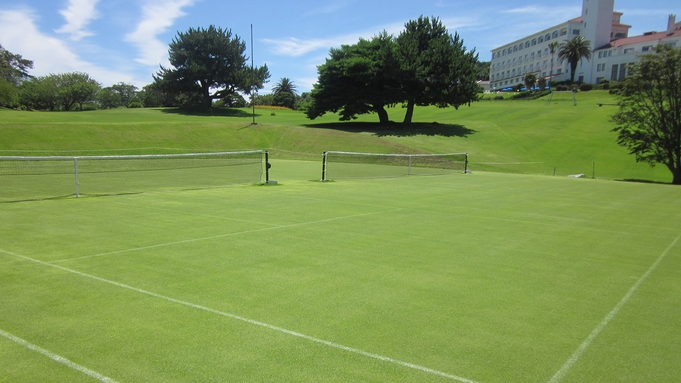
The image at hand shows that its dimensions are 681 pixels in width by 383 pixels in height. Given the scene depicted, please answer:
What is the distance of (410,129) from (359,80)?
8961 millimetres

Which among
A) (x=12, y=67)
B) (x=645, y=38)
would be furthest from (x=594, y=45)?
(x=12, y=67)

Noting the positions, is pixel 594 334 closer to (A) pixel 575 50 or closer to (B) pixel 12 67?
(A) pixel 575 50

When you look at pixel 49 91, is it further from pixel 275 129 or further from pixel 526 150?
pixel 526 150

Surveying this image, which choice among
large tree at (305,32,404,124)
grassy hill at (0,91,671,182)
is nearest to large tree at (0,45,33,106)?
grassy hill at (0,91,671,182)

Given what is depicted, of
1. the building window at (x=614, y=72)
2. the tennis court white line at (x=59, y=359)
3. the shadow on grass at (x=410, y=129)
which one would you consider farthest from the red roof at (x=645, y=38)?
the tennis court white line at (x=59, y=359)

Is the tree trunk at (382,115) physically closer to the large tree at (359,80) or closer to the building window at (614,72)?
the large tree at (359,80)

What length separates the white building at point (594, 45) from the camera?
10088 cm

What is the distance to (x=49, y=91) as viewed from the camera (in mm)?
94188

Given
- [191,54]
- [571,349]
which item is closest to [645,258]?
[571,349]

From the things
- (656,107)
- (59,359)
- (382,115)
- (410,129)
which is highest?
(656,107)

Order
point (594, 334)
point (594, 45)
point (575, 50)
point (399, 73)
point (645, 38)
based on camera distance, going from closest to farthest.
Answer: point (594, 334) < point (399, 73) < point (645, 38) < point (575, 50) < point (594, 45)

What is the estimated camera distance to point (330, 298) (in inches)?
230

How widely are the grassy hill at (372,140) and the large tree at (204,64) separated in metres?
16.2

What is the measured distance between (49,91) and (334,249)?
108 m
